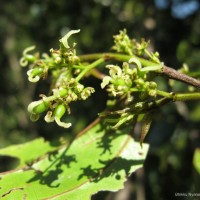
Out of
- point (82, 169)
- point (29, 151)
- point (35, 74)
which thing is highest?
point (35, 74)

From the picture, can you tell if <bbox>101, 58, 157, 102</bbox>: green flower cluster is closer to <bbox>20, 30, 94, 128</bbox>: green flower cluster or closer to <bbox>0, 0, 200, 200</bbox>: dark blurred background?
<bbox>20, 30, 94, 128</bbox>: green flower cluster

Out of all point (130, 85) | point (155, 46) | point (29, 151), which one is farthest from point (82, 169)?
point (155, 46)

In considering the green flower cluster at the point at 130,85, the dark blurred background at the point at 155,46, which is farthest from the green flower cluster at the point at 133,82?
the dark blurred background at the point at 155,46

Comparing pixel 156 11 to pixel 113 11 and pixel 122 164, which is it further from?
pixel 122 164

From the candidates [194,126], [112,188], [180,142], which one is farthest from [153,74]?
[180,142]

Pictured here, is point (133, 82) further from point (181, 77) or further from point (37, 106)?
point (37, 106)

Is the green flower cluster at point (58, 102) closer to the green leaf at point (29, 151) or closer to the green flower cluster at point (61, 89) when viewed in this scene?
the green flower cluster at point (61, 89)

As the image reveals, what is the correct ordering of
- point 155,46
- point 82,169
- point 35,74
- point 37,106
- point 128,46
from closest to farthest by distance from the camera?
point 37,106, point 35,74, point 128,46, point 82,169, point 155,46
